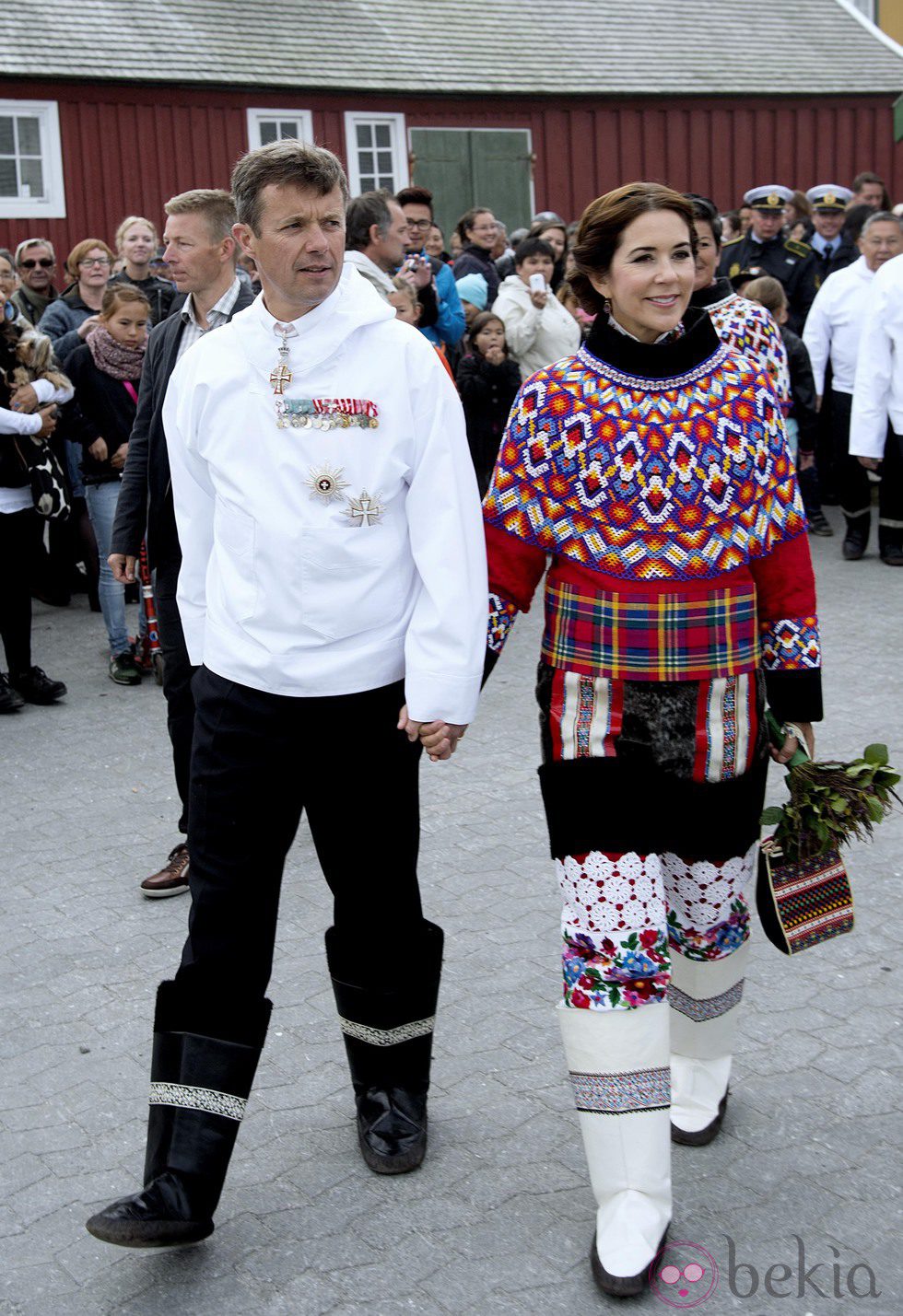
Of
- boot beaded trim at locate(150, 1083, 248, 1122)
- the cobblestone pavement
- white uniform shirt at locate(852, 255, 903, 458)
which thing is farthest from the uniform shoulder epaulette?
boot beaded trim at locate(150, 1083, 248, 1122)

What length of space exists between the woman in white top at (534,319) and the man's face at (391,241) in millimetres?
3280

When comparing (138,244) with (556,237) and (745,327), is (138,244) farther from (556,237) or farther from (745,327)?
(745,327)

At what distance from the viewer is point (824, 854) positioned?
129 inches

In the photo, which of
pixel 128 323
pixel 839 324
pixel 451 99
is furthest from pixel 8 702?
pixel 451 99

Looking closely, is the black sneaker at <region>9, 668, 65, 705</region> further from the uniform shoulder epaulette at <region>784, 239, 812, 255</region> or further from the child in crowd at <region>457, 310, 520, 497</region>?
the uniform shoulder epaulette at <region>784, 239, 812, 255</region>

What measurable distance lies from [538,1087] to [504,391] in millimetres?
6681

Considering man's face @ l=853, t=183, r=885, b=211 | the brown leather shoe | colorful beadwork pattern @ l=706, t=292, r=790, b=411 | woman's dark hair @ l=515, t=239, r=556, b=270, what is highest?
man's face @ l=853, t=183, r=885, b=211

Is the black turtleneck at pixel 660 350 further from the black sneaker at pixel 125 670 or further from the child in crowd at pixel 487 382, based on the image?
the child in crowd at pixel 487 382

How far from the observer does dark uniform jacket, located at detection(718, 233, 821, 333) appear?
11.8 m

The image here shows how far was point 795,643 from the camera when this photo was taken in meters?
3.13

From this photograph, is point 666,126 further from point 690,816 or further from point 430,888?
point 690,816

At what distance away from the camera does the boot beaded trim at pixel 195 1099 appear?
303cm

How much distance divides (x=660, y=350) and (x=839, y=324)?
786 cm
